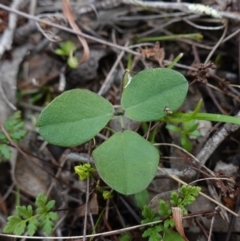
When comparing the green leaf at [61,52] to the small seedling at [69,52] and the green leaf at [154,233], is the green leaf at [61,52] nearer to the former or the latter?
the small seedling at [69,52]

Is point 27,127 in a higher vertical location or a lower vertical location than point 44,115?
lower

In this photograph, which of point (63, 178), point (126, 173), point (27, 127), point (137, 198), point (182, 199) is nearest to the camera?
point (126, 173)

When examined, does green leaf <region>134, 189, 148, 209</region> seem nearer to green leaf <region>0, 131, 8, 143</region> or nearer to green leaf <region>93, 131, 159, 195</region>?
green leaf <region>93, 131, 159, 195</region>

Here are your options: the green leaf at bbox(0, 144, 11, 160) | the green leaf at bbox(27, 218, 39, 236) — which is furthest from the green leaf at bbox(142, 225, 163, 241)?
the green leaf at bbox(0, 144, 11, 160)

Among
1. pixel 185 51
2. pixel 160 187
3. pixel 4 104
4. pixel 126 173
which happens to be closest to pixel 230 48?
pixel 185 51

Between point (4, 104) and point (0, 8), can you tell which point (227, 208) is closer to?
point (4, 104)

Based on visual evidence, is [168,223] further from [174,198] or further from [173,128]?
[173,128]
